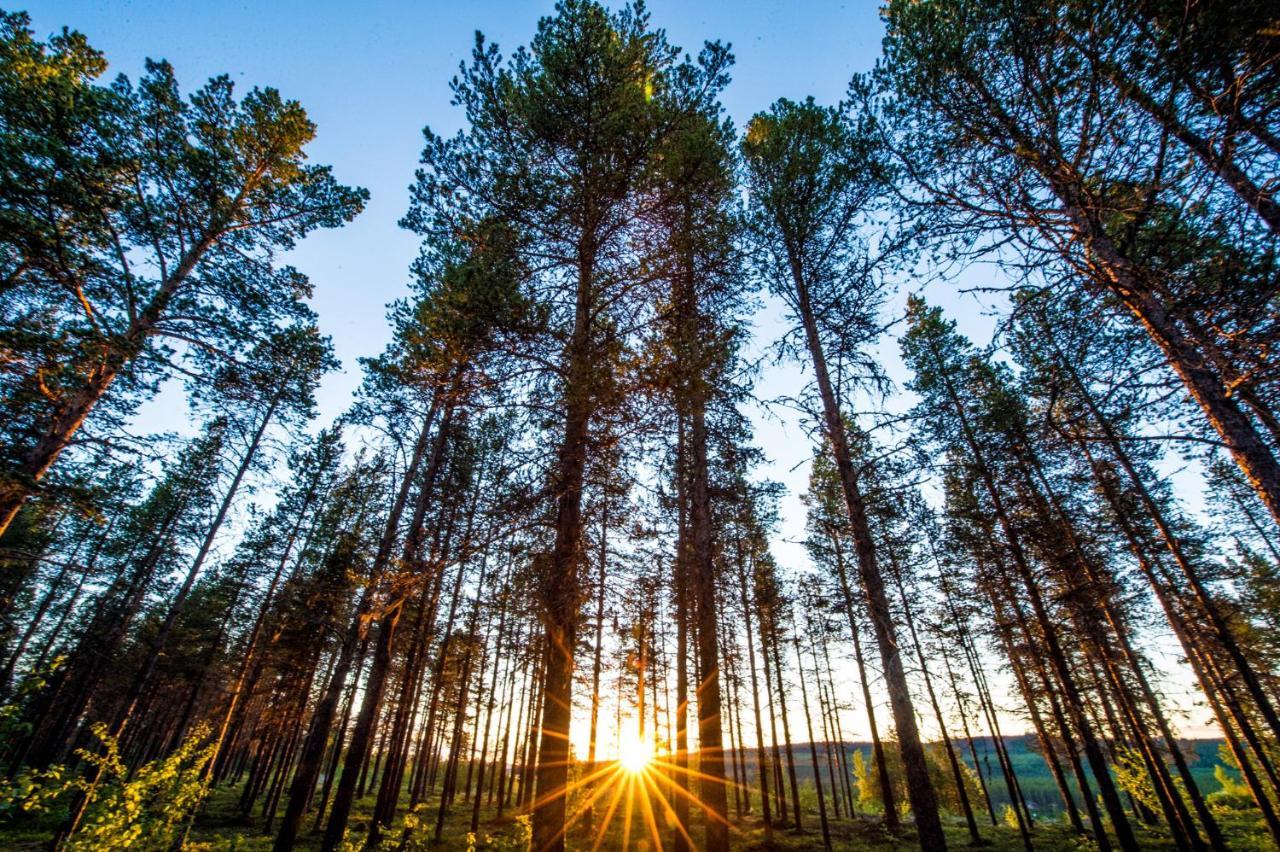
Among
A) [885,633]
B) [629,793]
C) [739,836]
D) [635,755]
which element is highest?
[885,633]

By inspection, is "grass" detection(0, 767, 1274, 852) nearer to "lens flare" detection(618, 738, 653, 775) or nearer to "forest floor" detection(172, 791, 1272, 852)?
"forest floor" detection(172, 791, 1272, 852)

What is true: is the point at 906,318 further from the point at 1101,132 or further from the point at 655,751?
the point at 655,751

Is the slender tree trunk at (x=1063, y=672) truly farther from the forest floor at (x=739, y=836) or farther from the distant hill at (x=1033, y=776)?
the distant hill at (x=1033, y=776)

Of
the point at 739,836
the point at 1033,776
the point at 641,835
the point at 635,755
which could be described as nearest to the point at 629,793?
the point at 641,835

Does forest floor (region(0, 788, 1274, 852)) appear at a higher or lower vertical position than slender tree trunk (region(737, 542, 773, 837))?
lower

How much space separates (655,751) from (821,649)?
10539mm

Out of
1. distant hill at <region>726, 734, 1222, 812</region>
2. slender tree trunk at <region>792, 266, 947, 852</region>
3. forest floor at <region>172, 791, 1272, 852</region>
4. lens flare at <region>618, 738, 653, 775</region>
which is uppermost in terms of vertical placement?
slender tree trunk at <region>792, 266, 947, 852</region>

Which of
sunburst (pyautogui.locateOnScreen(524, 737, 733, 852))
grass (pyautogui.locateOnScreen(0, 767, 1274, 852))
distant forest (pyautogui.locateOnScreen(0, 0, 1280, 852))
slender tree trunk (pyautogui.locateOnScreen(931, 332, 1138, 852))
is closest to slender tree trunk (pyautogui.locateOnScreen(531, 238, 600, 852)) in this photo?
distant forest (pyautogui.locateOnScreen(0, 0, 1280, 852))

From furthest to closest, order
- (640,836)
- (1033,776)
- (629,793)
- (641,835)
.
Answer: (1033,776) < (629,793) < (641,835) < (640,836)

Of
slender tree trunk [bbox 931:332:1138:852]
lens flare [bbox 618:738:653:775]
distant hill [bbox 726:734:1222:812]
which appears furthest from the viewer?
distant hill [bbox 726:734:1222:812]

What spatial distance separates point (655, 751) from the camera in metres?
21.0

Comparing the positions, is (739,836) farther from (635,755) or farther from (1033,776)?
(1033,776)

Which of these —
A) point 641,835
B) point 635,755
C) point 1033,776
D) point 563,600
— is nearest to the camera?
point 563,600

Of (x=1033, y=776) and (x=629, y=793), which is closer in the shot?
(x=629, y=793)
